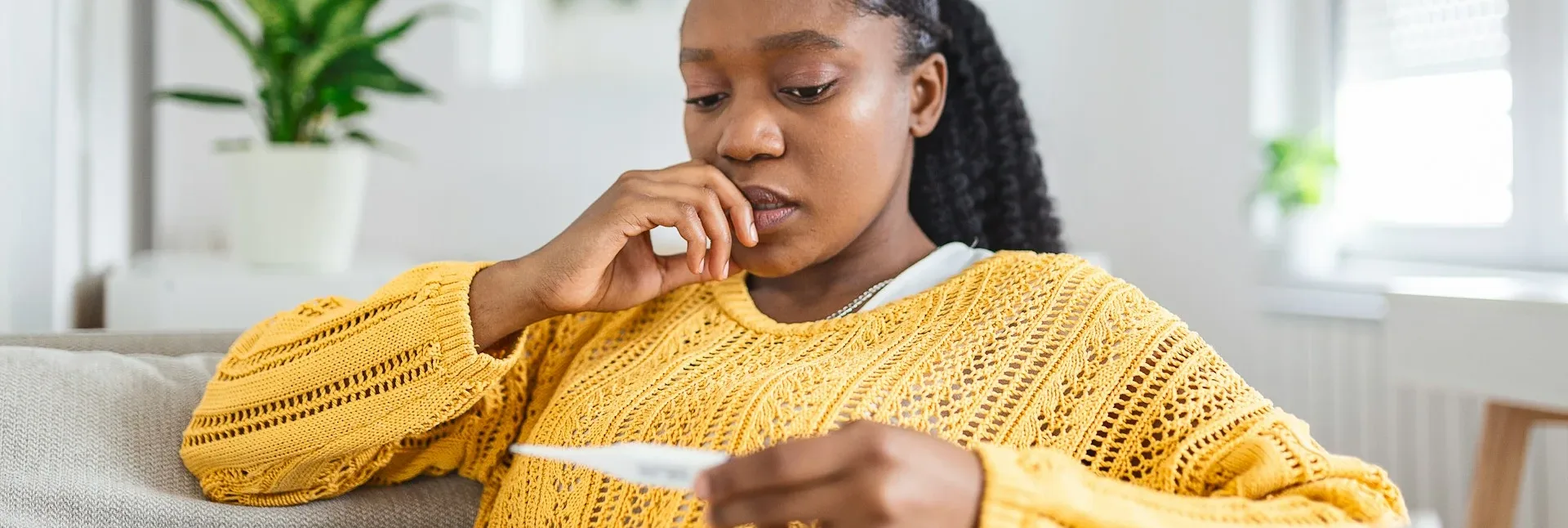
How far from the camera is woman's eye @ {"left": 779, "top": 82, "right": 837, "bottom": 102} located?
97 centimetres

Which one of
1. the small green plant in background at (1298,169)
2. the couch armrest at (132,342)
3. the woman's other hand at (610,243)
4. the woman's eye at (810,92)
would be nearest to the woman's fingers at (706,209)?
the woman's other hand at (610,243)

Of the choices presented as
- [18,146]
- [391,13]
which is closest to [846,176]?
[18,146]

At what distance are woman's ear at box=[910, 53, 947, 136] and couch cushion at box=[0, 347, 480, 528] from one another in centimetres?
54

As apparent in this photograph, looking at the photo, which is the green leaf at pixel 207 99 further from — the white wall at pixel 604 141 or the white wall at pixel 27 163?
the white wall at pixel 604 141

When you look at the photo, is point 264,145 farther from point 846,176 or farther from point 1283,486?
point 1283,486

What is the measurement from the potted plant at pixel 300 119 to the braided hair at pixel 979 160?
3.13 ft

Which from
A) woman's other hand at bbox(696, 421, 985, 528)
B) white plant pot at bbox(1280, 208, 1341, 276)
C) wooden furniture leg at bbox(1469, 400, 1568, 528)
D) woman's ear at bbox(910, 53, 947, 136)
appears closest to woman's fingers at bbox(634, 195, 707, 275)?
woman's ear at bbox(910, 53, 947, 136)

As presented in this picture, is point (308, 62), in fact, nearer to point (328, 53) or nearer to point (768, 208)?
point (328, 53)

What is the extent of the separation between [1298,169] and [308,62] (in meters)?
1.97

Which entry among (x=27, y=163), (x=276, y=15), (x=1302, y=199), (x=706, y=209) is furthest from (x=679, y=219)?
(x=1302, y=199)

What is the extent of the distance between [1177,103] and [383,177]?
1926mm

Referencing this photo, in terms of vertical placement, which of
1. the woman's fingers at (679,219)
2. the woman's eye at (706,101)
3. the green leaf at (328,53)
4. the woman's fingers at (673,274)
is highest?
the green leaf at (328,53)

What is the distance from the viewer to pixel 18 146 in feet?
4.52

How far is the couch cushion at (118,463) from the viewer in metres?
0.93
